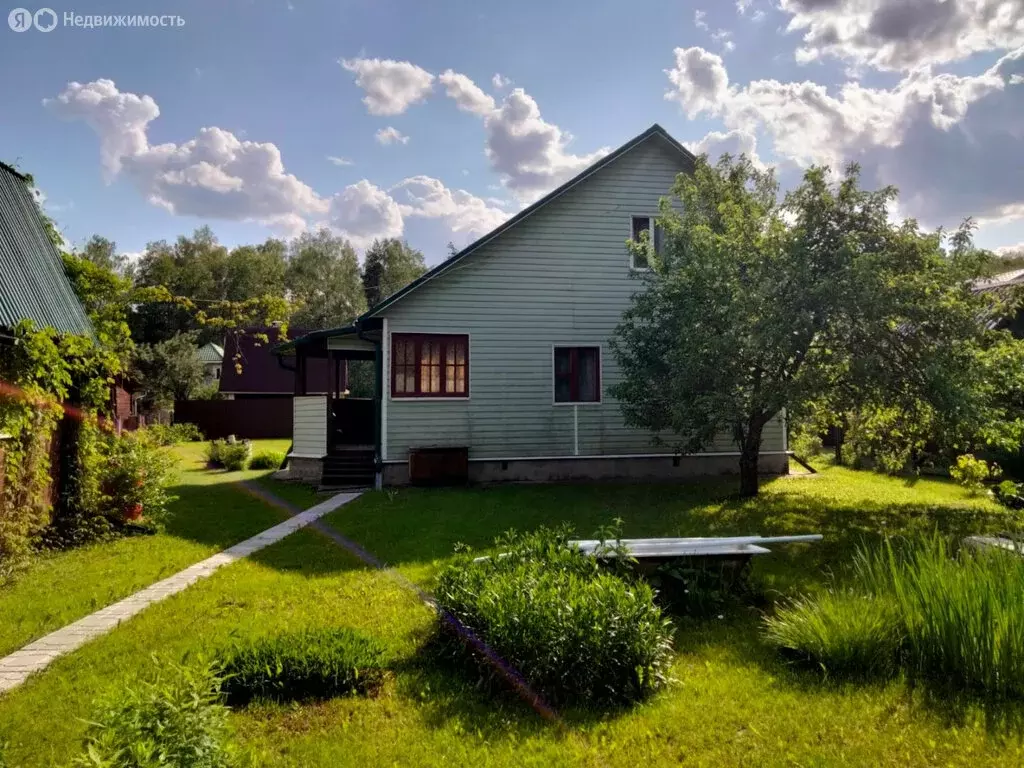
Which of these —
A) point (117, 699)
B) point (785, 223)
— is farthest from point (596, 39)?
point (117, 699)

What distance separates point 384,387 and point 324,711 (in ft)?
32.3

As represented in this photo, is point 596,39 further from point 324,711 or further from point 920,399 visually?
point 324,711

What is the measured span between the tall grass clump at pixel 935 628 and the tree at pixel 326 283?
4615cm

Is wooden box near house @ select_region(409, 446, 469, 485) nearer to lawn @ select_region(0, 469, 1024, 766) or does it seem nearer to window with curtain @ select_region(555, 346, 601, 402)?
window with curtain @ select_region(555, 346, 601, 402)

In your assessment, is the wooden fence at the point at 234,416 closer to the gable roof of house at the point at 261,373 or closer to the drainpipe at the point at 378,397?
the gable roof of house at the point at 261,373

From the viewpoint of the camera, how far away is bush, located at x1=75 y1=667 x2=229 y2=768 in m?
2.51

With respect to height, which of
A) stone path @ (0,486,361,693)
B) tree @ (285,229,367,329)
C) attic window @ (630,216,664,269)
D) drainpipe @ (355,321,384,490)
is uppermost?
tree @ (285,229,367,329)

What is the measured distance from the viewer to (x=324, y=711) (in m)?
3.68

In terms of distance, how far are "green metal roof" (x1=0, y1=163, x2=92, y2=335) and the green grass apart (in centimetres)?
282

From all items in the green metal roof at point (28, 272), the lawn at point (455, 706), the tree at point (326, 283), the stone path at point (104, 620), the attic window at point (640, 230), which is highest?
the tree at point (326, 283)

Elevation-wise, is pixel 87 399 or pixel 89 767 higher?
pixel 87 399

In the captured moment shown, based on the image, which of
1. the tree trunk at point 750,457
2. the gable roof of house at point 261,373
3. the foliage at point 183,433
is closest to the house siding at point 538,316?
the tree trunk at point 750,457

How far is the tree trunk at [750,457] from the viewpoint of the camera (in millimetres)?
11078

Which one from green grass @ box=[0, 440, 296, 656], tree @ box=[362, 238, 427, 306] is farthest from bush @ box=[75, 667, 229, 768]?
tree @ box=[362, 238, 427, 306]
